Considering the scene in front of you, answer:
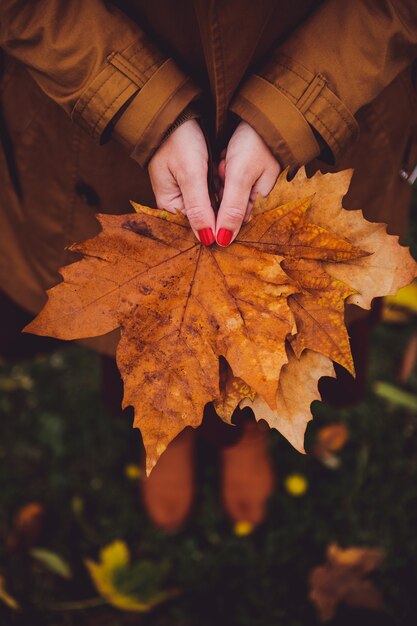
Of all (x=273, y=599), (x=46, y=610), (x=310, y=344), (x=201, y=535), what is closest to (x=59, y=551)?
(x=46, y=610)

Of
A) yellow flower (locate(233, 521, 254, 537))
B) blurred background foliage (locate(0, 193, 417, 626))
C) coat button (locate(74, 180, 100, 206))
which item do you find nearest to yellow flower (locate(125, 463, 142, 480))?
blurred background foliage (locate(0, 193, 417, 626))

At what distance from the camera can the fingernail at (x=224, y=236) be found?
0.95 metres

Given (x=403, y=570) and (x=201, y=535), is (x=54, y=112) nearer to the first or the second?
(x=201, y=535)

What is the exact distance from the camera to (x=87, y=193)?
1.20 metres

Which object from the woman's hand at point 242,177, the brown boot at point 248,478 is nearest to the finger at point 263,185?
the woman's hand at point 242,177

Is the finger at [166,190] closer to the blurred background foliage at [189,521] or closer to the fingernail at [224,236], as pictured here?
the fingernail at [224,236]

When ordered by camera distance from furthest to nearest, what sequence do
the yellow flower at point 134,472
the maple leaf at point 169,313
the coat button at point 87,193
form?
1. the yellow flower at point 134,472
2. the coat button at point 87,193
3. the maple leaf at point 169,313

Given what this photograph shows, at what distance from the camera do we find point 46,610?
5.29ft

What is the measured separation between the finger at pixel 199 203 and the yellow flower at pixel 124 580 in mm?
1073

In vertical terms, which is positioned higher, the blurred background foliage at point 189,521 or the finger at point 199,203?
the finger at point 199,203

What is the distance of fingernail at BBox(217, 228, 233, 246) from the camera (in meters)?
0.95

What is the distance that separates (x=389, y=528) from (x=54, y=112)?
1.51 meters

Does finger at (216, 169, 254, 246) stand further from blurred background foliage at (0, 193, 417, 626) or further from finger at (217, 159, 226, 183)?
blurred background foliage at (0, 193, 417, 626)

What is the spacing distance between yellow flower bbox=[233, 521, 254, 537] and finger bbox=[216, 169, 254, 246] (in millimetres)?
1134
